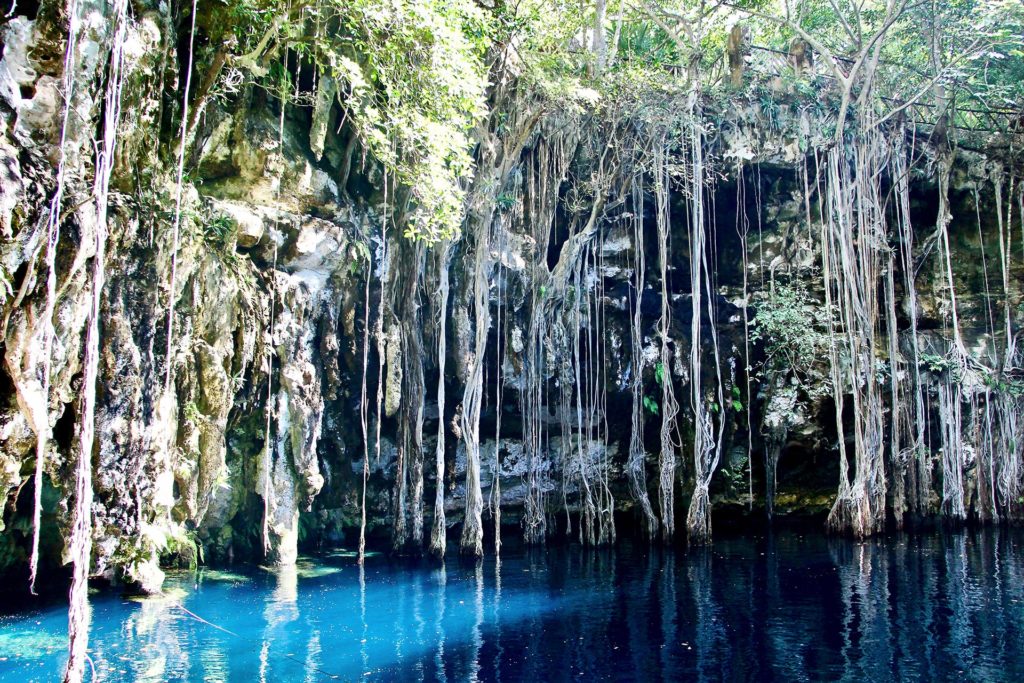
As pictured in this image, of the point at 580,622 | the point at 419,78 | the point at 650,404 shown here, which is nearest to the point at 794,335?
the point at 650,404

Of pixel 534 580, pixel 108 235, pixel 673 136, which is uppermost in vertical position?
pixel 673 136

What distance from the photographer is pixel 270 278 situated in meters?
9.16

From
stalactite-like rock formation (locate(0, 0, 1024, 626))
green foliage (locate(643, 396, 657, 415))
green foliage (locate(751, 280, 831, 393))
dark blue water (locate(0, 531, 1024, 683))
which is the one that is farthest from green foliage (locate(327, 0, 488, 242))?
green foliage (locate(751, 280, 831, 393))

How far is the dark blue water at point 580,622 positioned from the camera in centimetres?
537

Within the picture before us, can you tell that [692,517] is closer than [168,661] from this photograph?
No

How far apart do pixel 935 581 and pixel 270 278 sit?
802cm

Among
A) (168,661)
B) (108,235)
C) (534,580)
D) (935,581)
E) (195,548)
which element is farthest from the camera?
(195,548)

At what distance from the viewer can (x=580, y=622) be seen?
675 cm

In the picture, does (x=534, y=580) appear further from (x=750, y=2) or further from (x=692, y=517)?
(x=750, y=2)

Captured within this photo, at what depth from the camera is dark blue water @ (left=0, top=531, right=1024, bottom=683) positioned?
5367 millimetres

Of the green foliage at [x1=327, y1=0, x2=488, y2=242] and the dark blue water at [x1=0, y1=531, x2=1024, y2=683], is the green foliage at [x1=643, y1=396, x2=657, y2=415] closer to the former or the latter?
the dark blue water at [x1=0, y1=531, x2=1024, y2=683]

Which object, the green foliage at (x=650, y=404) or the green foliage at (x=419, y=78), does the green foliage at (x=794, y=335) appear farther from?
the green foliage at (x=419, y=78)

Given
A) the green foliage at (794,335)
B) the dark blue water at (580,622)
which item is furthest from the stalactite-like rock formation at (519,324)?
the dark blue water at (580,622)

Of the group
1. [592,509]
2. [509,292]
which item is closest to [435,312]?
[509,292]
